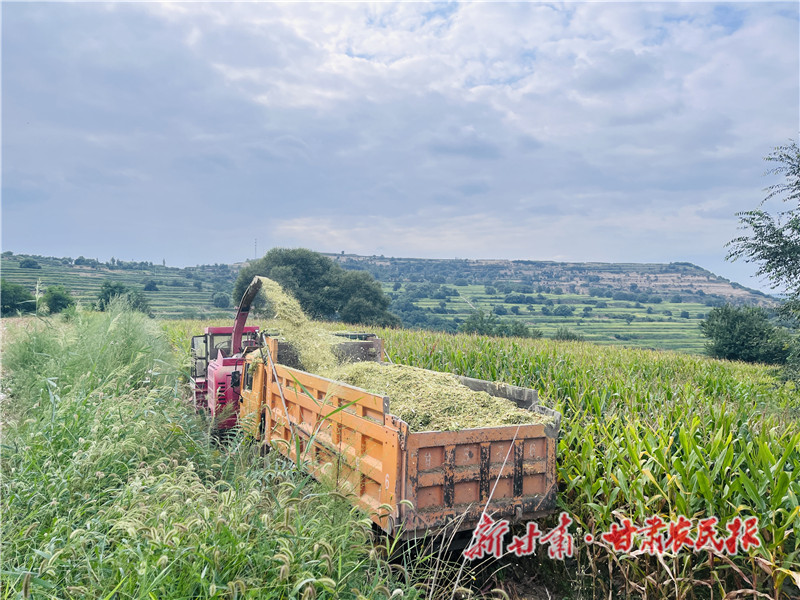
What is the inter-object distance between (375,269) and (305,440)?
48158 millimetres

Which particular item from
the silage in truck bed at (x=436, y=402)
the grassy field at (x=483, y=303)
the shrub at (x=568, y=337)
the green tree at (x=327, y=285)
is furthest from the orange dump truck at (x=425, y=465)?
the green tree at (x=327, y=285)

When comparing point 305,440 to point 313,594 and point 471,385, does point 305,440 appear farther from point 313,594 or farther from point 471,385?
point 313,594

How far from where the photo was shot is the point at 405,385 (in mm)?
5398

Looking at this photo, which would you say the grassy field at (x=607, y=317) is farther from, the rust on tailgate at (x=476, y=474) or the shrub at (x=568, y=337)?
the rust on tailgate at (x=476, y=474)

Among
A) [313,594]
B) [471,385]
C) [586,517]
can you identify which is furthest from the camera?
[471,385]

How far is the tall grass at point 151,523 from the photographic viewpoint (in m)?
2.61

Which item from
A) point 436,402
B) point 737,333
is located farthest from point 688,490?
point 737,333

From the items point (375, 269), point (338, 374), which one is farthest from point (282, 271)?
point (338, 374)

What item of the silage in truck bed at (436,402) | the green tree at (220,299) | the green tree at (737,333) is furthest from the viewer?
the green tree at (220,299)

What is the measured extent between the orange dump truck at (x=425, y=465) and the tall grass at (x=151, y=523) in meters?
0.35

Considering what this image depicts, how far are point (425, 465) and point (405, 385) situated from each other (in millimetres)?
1462

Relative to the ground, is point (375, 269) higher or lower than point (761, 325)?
higher

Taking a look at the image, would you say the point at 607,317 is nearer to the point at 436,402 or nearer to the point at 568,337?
the point at 568,337

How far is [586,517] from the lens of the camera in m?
5.07
